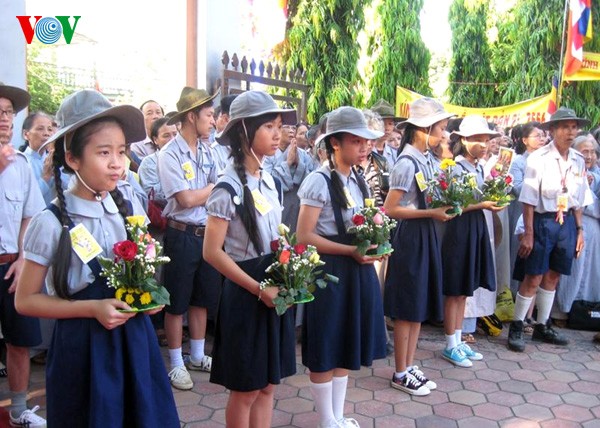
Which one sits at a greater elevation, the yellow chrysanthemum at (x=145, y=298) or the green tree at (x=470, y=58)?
the green tree at (x=470, y=58)

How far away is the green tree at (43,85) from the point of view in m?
8.43

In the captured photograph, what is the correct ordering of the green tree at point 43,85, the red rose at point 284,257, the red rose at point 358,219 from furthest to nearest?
1. the green tree at point 43,85
2. the red rose at point 358,219
3. the red rose at point 284,257

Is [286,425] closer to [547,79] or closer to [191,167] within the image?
[191,167]

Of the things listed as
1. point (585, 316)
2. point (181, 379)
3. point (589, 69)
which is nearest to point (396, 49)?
point (589, 69)

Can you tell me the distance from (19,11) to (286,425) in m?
4.54

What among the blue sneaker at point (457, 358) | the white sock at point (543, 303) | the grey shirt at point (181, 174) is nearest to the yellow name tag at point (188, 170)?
the grey shirt at point (181, 174)

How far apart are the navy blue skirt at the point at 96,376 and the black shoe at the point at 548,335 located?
448cm

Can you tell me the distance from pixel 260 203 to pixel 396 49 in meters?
12.1

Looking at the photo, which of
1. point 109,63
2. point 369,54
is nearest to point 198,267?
point 109,63

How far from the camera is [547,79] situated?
1380 cm

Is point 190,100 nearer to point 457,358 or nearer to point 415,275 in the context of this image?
point 415,275

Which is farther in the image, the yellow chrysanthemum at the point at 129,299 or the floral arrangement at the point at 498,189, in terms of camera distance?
the floral arrangement at the point at 498,189

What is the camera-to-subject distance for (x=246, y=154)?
9.53ft

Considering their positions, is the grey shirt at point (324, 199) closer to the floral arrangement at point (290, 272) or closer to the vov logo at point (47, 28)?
the floral arrangement at point (290, 272)
